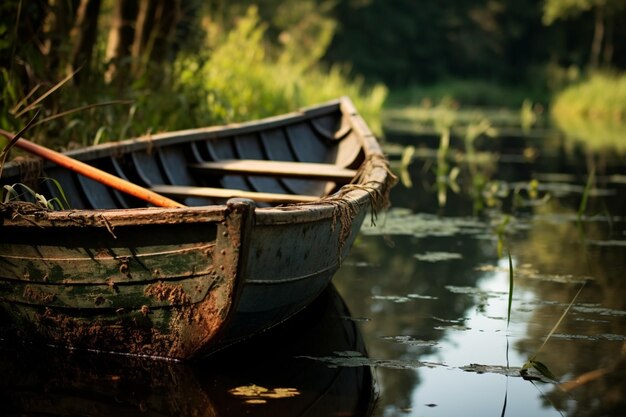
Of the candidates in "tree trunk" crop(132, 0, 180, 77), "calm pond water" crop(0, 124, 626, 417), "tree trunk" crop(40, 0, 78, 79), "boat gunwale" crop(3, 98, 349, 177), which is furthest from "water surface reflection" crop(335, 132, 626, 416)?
"tree trunk" crop(132, 0, 180, 77)

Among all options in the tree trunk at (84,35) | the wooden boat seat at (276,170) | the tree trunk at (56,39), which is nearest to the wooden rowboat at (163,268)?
the wooden boat seat at (276,170)

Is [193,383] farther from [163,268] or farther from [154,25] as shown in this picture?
[154,25]

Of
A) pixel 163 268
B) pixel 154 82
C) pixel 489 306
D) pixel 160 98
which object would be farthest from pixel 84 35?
pixel 163 268

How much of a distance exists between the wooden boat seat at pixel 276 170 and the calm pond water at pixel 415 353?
1.81 feet

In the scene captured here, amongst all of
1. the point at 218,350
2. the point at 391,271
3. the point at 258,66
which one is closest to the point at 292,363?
the point at 218,350

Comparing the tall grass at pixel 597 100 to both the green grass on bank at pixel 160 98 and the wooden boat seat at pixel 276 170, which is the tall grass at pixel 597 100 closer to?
the green grass on bank at pixel 160 98

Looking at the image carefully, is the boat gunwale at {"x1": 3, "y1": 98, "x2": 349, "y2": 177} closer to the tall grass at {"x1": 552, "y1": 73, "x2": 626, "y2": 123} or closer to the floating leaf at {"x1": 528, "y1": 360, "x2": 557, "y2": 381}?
the floating leaf at {"x1": 528, "y1": 360, "x2": 557, "y2": 381}

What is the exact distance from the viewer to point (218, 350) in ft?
13.4

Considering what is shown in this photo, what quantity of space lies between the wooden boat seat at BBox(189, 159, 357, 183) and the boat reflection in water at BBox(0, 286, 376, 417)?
1653 mm

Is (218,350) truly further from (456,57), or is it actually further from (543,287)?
(456,57)

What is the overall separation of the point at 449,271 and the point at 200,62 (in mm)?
4076

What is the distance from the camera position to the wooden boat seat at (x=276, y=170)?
5812mm

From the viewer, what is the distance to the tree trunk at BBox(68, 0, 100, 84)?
7598 millimetres

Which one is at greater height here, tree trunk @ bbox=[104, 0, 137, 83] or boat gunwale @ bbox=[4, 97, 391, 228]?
tree trunk @ bbox=[104, 0, 137, 83]
